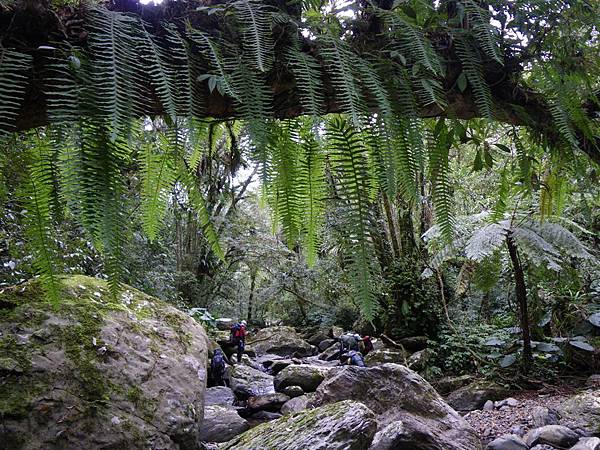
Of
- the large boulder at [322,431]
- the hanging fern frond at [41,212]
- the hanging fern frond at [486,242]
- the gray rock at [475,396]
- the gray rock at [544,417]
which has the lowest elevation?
the gray rock at [475,396]

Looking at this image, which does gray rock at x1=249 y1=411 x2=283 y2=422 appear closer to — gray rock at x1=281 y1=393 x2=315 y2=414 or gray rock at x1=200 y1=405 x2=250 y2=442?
gray rock at x1=281 y1=393 x2=315 y2=414

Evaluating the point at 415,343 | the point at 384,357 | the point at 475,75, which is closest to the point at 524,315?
the point at 415,343

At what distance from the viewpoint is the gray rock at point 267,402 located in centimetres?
566

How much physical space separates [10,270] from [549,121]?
12.2 ft

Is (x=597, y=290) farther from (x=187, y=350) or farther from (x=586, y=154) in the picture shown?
(x=586, y=154)

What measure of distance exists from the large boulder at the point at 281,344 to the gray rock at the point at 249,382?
2.24 metres

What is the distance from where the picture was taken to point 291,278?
41.7ft

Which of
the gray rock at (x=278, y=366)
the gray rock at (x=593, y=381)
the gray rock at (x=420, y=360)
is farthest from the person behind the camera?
the gray rock at (x=278, y=366)

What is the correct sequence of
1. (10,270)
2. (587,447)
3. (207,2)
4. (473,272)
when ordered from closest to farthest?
(207,2) → (587,447) → (10,270) → (473,272)

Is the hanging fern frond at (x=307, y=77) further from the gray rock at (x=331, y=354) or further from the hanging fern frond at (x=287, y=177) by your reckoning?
the gray rock at (x=331, y=354)

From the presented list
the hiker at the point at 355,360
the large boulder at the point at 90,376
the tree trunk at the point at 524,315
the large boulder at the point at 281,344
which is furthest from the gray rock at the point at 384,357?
the large boulder at the point at 90,376

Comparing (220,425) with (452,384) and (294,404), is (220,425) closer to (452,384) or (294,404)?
(294,404)

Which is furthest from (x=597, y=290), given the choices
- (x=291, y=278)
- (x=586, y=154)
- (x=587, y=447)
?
(x=291, y=278)

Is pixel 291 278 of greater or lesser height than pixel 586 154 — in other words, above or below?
below
